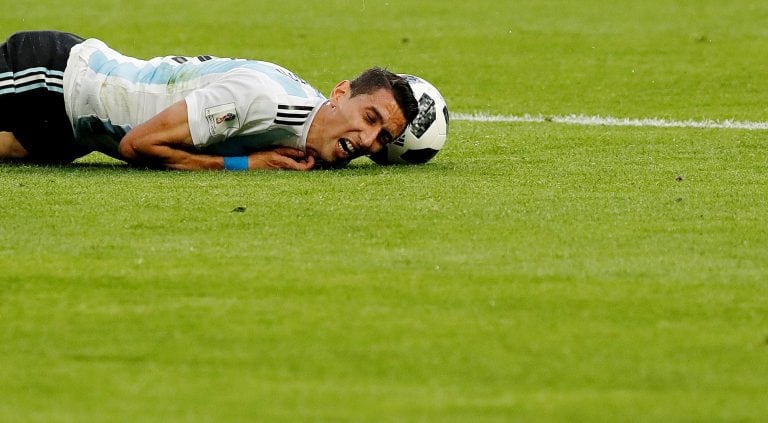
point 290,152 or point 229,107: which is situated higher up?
point 229,107

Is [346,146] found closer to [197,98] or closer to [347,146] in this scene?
[347,146]

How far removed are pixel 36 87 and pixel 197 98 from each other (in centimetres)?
101

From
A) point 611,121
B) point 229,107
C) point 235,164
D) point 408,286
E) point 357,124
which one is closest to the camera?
point 408,286

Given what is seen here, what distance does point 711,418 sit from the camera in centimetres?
364

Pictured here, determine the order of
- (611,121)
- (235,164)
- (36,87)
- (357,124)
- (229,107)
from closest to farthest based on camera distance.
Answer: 1. (229,107)
2. (357,124)
3. (235,164)
4. (36,87)
5. (611,121)

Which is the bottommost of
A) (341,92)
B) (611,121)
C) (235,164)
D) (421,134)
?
(611,121)

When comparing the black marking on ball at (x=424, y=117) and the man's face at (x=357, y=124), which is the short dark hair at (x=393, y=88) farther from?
the black marking on ball at (x=424, y=117)

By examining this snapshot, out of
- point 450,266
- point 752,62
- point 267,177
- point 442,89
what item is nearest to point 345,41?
point 442,89

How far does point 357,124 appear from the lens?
7.63 meters

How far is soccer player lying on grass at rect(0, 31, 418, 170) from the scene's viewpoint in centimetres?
757

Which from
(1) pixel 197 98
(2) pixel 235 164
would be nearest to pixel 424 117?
(2) pixel 235 164

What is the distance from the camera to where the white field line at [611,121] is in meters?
10.4

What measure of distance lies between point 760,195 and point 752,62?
24.8 ft

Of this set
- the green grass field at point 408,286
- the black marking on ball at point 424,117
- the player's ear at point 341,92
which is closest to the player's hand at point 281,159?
the green grass field at point 408,286
